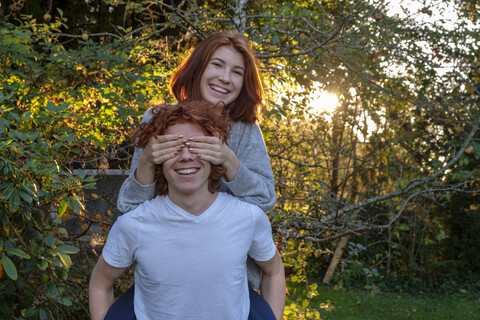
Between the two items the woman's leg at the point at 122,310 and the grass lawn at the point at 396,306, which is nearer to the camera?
the woman's leg at the point at 122,310

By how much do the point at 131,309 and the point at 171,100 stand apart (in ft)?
7.20

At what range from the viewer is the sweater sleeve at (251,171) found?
1.81 metres

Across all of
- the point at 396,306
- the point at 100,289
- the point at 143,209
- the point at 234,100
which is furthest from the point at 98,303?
the point at 396,306

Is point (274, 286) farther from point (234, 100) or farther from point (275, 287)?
point (234, 100)

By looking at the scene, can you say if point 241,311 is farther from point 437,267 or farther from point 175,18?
point 437,267

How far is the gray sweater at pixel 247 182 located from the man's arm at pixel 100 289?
0.20m

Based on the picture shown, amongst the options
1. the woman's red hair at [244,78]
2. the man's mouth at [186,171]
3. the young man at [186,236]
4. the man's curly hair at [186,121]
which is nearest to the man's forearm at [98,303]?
the young man at [186,236]

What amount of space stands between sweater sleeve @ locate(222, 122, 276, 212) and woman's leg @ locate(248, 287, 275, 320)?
0.99ft

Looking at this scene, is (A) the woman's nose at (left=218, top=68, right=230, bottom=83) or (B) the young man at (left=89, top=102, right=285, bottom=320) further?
(A) the woman's nose at (left=218, top=68, right=230, bottom=83)

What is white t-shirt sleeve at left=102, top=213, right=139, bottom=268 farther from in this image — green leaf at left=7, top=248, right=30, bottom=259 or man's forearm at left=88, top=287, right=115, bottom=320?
green leaf at left=7, top=248, right=30, bottom=259

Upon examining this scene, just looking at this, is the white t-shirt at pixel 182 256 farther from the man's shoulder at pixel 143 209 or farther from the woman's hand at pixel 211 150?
the woman's hand at pixel 211 150

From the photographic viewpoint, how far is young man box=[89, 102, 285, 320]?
1.65 meters

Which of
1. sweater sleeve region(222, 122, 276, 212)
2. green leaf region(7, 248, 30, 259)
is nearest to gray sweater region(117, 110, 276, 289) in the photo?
sweater sleeve region(222, 122, 276, 212)

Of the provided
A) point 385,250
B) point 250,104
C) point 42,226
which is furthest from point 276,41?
point 385,250
